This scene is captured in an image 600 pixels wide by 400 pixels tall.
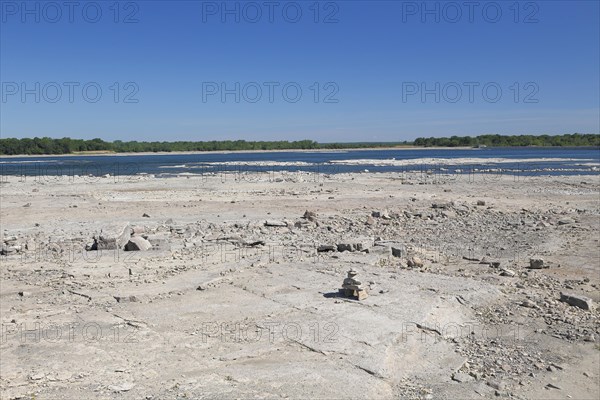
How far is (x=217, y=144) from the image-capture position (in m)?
139

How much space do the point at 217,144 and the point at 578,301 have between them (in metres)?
134

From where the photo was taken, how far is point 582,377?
6.16m

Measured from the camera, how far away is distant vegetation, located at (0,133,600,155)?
10725 centimetres

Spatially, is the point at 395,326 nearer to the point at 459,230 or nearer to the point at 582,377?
the point at 582,377

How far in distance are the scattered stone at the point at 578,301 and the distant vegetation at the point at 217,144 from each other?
112 meters

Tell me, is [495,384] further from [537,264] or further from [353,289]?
[537,264]

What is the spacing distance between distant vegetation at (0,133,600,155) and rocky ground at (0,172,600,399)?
101 m

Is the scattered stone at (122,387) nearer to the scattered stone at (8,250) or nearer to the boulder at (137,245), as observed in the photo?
the boulder at (137,245)

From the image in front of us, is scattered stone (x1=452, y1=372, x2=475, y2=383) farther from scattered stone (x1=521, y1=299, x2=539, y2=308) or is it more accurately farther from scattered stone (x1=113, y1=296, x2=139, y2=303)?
scattered stone (x1=113, y1=296, x2=139, y2=303)

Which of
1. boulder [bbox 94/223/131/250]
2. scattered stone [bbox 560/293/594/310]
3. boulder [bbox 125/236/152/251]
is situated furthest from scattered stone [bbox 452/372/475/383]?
boulder [bbox 94/223/131/250]

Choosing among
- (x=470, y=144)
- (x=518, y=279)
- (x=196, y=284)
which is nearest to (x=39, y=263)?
(x=196, y=284)

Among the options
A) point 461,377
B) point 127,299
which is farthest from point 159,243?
point 461,377

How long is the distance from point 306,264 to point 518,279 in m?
4.03

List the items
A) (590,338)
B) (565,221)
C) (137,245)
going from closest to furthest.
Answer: (590,338), (137,245), (565,221)
